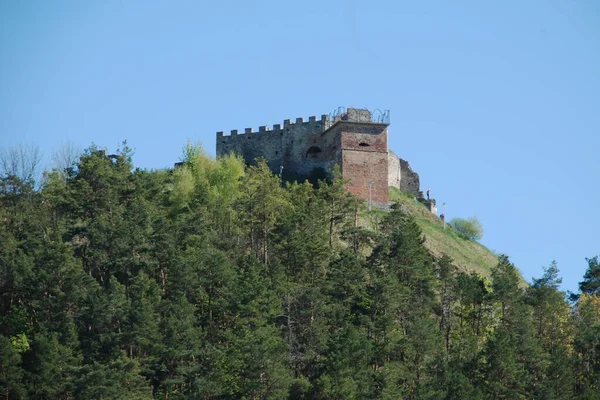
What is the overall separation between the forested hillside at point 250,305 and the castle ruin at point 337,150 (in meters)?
6.30

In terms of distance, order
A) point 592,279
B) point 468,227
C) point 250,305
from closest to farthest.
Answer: point 250,305 < point 592,279 < point 468,227

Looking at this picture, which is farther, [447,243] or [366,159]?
[447,243]

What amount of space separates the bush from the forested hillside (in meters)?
20.0

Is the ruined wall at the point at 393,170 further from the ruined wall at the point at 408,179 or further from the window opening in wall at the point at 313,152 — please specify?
the window opening in wall at the point at 313,152

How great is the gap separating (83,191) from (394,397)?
2038 centimetres

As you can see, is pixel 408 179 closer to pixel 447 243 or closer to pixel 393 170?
pixel 393 170

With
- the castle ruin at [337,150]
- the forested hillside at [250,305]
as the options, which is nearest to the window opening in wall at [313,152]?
the castle ruin at [337,150]

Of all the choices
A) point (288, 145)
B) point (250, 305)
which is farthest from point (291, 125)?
point (250, 305)

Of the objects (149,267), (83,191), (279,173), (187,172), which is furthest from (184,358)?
(279,173)

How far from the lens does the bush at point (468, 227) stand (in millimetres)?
90812

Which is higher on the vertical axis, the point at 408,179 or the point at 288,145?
the point at 288,145

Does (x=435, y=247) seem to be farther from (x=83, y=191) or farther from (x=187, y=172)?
(x=83, y=191)

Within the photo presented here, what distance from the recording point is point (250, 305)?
186 feet

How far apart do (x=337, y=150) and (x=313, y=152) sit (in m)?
4.07
